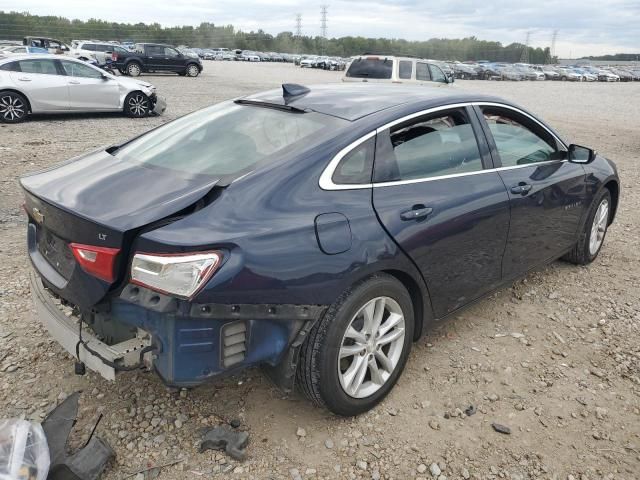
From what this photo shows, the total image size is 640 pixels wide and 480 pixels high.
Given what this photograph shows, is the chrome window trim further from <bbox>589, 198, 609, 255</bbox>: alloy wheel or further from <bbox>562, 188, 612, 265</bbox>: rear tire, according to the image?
<bbox>589, 198, 609, 255</bbox>: alloy wheel

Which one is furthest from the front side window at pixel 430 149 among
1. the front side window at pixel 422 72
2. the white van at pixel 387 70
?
the front side window at pixel 422 72

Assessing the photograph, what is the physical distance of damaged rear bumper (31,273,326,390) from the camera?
2139mm

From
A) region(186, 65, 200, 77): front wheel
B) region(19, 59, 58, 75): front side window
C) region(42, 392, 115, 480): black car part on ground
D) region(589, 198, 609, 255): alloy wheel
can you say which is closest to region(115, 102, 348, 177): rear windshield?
region(42, 392, 115, 480): black car part on ground

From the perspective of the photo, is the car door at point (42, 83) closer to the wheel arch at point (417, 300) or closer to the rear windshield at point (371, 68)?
the rear windshield at point (371, 68)

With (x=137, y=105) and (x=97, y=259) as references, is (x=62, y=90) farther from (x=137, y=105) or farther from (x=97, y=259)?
(x=97, y=259)

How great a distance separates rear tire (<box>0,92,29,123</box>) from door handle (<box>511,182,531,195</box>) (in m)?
11.0

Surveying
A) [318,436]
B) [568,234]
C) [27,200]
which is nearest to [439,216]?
[318,436]

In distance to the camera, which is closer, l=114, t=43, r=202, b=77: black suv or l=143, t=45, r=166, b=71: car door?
l=114, t=43, r=202, b=77: black suv

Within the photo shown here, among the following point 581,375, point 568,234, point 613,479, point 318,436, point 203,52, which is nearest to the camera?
point 613,479

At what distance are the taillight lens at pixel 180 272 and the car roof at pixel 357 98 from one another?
3.87 ft

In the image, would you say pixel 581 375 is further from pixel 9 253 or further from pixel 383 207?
pixel 9 253

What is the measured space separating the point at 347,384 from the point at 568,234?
2509mm

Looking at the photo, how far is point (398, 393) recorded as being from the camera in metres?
2.97

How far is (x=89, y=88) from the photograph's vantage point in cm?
1201
